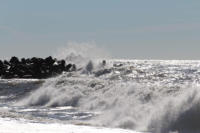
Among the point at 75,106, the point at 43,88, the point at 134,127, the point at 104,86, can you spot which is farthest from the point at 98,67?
the point at 134,127

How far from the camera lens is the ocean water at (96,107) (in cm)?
1602

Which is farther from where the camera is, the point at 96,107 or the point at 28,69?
the point at 28,69

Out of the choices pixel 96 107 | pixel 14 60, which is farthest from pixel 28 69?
pixel 96 107

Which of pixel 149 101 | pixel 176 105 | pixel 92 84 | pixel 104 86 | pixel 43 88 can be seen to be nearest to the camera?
pixel 176 105

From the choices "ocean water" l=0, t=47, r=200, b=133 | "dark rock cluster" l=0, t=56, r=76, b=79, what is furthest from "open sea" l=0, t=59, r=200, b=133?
"dark rock cluster" l=0, t=56, r=76, b=79

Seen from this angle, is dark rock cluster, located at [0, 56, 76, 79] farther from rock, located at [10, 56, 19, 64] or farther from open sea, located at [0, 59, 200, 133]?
open sea, located at [0, 59, 200, 133]

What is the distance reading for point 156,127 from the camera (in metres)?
18.0

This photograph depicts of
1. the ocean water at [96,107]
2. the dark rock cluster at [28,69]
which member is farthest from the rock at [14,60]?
the ocean water at [96,107]

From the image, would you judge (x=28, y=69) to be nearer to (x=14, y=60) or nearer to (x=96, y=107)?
(x=14, y=60)

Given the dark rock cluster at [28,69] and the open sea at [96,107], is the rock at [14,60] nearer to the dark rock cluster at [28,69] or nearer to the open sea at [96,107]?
the dark rock cluster at [28,69]

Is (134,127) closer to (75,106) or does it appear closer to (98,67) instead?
(75,106)

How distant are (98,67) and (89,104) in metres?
35.6

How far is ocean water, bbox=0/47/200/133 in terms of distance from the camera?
16.0 metres

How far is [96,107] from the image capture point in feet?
86.7
